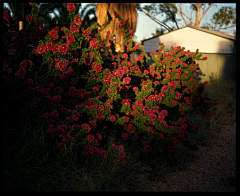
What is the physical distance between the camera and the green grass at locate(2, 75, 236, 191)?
319cm

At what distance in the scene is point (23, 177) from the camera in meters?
3.20

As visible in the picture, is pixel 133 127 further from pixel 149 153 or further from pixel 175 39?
pixel 175 39

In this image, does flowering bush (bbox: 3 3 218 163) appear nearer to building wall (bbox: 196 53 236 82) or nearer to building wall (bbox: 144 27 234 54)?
building wall (bbox: 196 53 236 82)

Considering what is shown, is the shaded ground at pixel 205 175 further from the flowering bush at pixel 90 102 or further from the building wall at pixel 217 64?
the building wall at pixel 217 64

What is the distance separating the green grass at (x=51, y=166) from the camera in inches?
125

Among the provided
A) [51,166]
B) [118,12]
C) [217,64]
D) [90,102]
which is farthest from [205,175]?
[217,64]

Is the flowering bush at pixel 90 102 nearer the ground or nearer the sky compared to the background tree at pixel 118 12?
nearer the ground

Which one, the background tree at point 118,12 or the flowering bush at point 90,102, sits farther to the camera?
the background tree at point 118,12

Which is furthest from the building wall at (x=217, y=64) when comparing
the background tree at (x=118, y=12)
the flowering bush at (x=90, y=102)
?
the flowering bush at (x=90, y=102)

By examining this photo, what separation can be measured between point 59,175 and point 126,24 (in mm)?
3358

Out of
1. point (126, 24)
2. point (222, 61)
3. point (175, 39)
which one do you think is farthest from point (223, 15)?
point (126, 24)

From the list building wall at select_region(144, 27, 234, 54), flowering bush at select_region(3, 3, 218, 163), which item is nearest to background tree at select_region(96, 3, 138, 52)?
flowering bush at select_region(3, 3, 218, 163)

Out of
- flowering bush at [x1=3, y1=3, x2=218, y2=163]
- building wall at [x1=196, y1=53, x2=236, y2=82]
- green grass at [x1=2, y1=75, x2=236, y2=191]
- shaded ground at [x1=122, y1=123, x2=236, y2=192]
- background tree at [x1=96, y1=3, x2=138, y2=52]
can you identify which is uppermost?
background tree at [x1=96, y1=3, x2=138, y2=52]

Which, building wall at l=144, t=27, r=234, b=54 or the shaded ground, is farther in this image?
building wall at l=144, t=27, r=234, b=54
